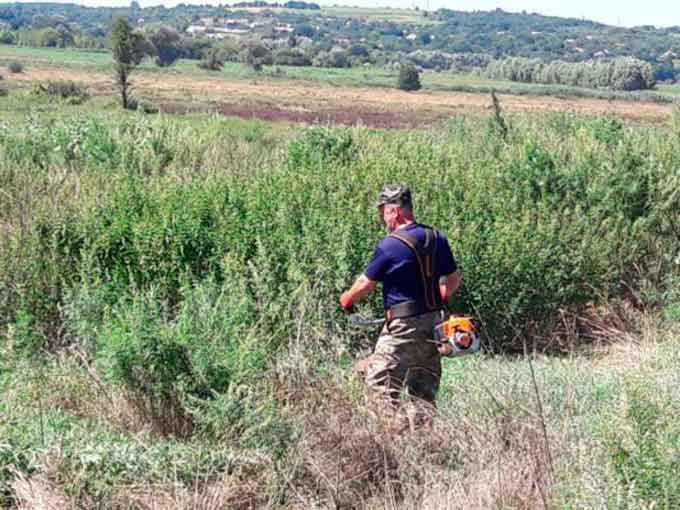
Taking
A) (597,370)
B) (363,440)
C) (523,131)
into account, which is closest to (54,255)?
(363,440)

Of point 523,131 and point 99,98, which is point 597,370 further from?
point 99,98

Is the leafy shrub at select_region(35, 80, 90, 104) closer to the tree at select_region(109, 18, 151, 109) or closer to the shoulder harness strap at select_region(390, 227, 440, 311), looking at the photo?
the tree at select_region(109, 18, 151, 109)

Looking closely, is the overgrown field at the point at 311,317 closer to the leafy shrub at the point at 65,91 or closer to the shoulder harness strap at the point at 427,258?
the shoulder harness strap at the point at 427,258

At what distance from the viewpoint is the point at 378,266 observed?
22.0 feet

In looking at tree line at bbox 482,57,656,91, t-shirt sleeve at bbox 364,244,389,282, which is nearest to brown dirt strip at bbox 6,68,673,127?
tree line at bbox 482,57,656,91

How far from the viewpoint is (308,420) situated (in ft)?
21.0

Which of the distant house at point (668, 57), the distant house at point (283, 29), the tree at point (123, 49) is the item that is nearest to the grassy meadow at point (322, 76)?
the tree at point (123, 49)

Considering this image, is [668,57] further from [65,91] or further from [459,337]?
[459,337]

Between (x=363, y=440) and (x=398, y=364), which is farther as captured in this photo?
(x=398, y=364)

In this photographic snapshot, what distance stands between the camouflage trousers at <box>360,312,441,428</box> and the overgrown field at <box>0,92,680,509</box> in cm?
32

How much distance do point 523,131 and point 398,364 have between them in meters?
9.91

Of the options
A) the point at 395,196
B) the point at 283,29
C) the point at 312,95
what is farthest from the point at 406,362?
the point at 283,29

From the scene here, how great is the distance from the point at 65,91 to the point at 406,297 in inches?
1774

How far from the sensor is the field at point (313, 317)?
19.1ft
